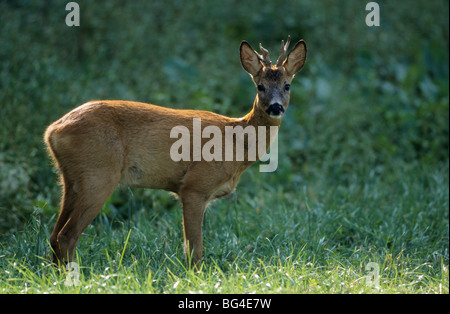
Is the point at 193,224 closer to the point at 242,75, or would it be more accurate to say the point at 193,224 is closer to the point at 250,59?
the point at 250,59

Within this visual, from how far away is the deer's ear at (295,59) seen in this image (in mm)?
4961

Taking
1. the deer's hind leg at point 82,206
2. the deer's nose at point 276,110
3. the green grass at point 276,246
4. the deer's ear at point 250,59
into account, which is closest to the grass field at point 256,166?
the green grass at point 276,246

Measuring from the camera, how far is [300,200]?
21.5 ft

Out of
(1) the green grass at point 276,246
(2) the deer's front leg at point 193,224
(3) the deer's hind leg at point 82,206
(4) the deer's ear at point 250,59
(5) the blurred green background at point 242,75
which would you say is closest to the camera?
(1) the green grass at point 276,246

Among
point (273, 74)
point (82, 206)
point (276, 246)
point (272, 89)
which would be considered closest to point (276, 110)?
point (272, 89)

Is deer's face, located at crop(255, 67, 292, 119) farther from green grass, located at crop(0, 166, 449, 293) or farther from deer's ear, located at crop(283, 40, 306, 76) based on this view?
green grass, located at crop(0, 166, 449, 293)

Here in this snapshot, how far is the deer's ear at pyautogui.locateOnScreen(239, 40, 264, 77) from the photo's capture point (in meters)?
4.96

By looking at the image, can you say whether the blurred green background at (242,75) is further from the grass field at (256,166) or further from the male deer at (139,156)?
the male deer at (139,156)

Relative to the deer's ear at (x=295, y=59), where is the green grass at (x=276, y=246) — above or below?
below

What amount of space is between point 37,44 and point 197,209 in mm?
4936

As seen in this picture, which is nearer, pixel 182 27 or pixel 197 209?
pixel 197 209

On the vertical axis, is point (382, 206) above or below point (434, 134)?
below

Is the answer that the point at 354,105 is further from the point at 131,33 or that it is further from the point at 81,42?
the point at 81,42

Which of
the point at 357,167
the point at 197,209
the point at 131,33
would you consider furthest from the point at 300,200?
the point at 131,33
